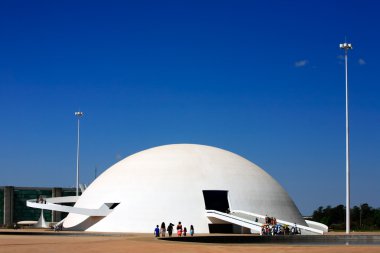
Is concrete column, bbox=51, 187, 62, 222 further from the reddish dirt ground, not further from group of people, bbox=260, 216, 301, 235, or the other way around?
the reddish dirt ground

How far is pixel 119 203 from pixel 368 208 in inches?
2611

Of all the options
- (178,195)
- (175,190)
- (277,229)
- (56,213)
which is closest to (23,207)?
(56,213)

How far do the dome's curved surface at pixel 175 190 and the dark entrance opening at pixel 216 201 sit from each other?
51.2 inches

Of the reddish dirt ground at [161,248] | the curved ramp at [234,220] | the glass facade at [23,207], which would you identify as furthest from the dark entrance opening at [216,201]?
the glass facade at [23,207]

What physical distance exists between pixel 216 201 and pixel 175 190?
13.0 feet

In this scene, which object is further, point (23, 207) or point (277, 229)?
point (23, 207)

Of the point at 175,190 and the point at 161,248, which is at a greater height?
the point at 175,190

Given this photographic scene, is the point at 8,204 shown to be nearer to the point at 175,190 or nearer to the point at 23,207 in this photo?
the point at 23,207

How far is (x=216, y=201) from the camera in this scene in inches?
2042

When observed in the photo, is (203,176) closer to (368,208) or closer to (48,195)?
(48,195)

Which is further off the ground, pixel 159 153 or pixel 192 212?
pixel 159 153

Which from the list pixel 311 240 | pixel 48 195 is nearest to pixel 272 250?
pixel 311 240

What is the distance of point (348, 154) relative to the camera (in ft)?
150

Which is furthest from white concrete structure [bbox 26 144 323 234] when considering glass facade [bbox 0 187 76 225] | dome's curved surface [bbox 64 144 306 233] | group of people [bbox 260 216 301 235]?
glass facade [bbox 0 187 76 225]
